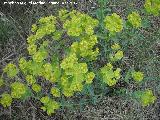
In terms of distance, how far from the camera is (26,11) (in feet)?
12.7

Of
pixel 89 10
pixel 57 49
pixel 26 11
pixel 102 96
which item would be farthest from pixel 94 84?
pixel 26 11

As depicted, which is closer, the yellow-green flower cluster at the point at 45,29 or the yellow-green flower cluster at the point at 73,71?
the yellow-green flower cluster at the point at 73,71

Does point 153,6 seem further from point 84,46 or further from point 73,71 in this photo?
point 73,71

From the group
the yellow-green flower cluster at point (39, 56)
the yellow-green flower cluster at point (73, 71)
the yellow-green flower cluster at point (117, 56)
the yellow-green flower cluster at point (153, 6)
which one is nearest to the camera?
the yellow-green flower cluster at point (73, 71)

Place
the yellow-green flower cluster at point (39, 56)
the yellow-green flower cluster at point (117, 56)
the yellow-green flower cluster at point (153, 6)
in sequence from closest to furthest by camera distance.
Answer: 1. the yellow-green flower cluster at point (39, 56)
2. the yellow-green flower cluster at point (117, 56)
3. the yellow-green flower cluster at point (153, 6)

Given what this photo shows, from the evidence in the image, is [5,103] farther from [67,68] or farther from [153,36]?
[153,36]

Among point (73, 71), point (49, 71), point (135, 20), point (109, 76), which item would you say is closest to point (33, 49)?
point (49, 71)

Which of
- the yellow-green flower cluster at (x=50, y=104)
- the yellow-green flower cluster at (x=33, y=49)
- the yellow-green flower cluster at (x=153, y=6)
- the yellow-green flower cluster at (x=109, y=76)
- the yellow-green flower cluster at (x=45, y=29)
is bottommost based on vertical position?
the yellow-green flower cluster at (x=50, y=104)

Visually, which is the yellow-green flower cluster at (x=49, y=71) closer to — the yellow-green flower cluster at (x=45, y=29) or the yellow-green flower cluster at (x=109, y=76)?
the yellow-green flower cluster at (x=45, y=29)

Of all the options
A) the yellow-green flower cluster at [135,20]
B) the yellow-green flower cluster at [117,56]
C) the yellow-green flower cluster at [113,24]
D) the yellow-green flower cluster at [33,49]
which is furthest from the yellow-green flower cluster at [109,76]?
the yellow-green flower cluster at [33,49]

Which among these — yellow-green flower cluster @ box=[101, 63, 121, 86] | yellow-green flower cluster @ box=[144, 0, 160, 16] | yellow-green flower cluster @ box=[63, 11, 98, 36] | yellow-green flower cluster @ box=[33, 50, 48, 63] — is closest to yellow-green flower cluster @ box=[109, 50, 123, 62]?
yellow-green flower cluster @ box=[101, 63, 121, 86]

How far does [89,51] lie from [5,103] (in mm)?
713

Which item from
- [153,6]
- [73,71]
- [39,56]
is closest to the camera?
[73,71]

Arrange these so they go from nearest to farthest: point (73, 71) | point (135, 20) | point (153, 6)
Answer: point (73, 71), point (135, 20), point (153, 6)
